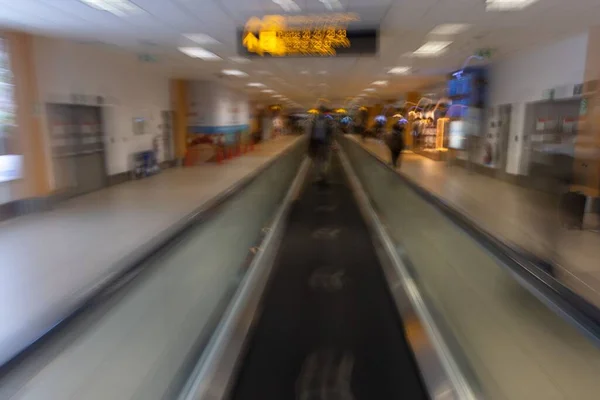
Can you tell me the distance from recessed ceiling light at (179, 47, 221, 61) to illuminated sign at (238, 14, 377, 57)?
9.34 feet

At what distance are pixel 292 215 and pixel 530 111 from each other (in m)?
7.73

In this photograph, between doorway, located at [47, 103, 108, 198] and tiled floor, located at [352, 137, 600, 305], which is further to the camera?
doorway, located at [47, 103, 108, 198]

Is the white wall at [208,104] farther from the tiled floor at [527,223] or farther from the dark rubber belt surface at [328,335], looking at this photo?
the dark rubber belt surface at [328,335]

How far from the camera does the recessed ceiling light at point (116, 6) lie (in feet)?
21.9

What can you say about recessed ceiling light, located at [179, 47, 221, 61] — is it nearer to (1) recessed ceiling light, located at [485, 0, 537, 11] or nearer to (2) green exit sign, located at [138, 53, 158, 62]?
(2) green exit sign, located at [138, 53, 158, 62]

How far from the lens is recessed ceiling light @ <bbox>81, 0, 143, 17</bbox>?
21.9 feet

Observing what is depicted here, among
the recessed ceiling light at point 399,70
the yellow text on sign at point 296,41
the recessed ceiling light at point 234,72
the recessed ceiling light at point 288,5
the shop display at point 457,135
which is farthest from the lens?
the shop display at point 457,135

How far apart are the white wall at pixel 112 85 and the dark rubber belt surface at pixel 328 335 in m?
7.11

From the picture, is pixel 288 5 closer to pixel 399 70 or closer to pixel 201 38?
pixel 201 38

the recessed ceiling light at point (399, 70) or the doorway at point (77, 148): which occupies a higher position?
the recessed ceiling light at point (399, 70)

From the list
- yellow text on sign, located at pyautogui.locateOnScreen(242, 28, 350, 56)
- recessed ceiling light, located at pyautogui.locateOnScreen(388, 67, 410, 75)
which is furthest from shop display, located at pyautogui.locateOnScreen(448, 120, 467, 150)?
yellow text on sign, located at pyautogui.locateOnScreen(242, 28, 350, 56)

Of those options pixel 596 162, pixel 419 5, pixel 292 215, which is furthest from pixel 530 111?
pixel 292 215

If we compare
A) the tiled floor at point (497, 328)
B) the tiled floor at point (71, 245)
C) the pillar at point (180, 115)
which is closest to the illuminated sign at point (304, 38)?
the tiled floor at point (71, 245)

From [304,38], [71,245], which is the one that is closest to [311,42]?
[304,38]
